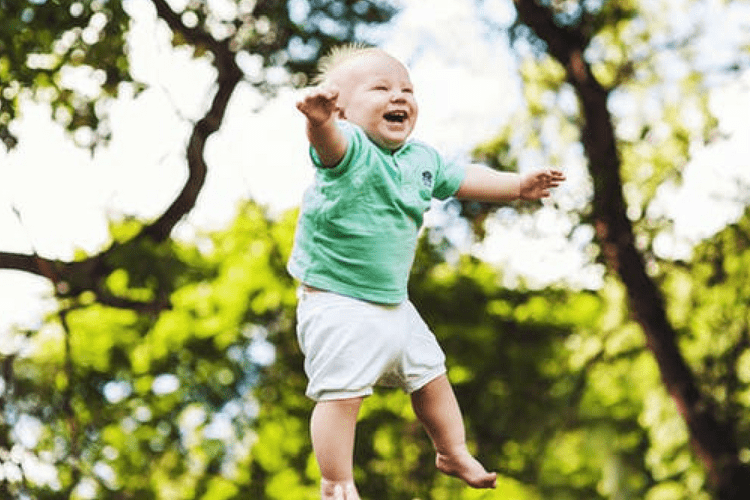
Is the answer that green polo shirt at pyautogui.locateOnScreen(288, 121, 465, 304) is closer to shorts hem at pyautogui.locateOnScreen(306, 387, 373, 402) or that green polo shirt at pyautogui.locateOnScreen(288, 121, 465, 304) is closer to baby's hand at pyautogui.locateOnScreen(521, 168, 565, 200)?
shorts hem at pyautogui.locateOnScreen(306, 387, 373, 402)

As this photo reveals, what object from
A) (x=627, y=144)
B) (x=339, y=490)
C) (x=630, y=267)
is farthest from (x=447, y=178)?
(x=627, y=144)

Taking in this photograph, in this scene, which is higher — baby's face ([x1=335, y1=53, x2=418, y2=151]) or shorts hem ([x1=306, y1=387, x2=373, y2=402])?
baby's face ([x1=335, y1=53, x2=418, y2=151])

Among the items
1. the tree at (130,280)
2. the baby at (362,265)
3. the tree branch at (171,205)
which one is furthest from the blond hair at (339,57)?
the tree branch at (171,205)

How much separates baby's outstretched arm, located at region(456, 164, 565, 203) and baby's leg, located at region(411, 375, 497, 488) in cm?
43

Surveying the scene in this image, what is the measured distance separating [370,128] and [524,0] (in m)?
5.95

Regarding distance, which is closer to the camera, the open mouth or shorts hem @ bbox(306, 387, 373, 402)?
shorts hem @ bbox(306, 387, 373, 402)

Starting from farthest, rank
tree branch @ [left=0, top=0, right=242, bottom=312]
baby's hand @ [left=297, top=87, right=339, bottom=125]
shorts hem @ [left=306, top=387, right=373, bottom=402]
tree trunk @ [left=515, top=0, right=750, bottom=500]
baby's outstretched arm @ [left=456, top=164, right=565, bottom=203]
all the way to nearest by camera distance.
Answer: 1. tree trunk @ [left=515, top=0, right=750, bottom=500]
2. tree branch @ [left=0, top=0, right=242, bottom=312]
3. baby's outstretched arm @ [left=456, top=164, right=565, bottom=203]
4. shorts hem @ [left=306, top=387, right=373, bottom=402]
5. baby's hand @ [left=297, top=87, right=339, bottom=125]

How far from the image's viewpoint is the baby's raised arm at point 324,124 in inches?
79.9

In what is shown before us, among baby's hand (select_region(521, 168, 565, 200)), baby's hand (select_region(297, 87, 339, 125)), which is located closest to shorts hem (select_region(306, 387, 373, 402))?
baby's hand (select_region(297, 87, 339, 125))

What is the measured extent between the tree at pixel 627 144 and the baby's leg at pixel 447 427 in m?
6.18

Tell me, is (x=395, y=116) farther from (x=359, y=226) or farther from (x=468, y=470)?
(x=468, y=470)

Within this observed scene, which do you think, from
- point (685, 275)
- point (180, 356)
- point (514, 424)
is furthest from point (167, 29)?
point (514, 424)

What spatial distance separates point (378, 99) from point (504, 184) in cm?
42

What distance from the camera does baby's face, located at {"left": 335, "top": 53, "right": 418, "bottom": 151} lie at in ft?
7.71
